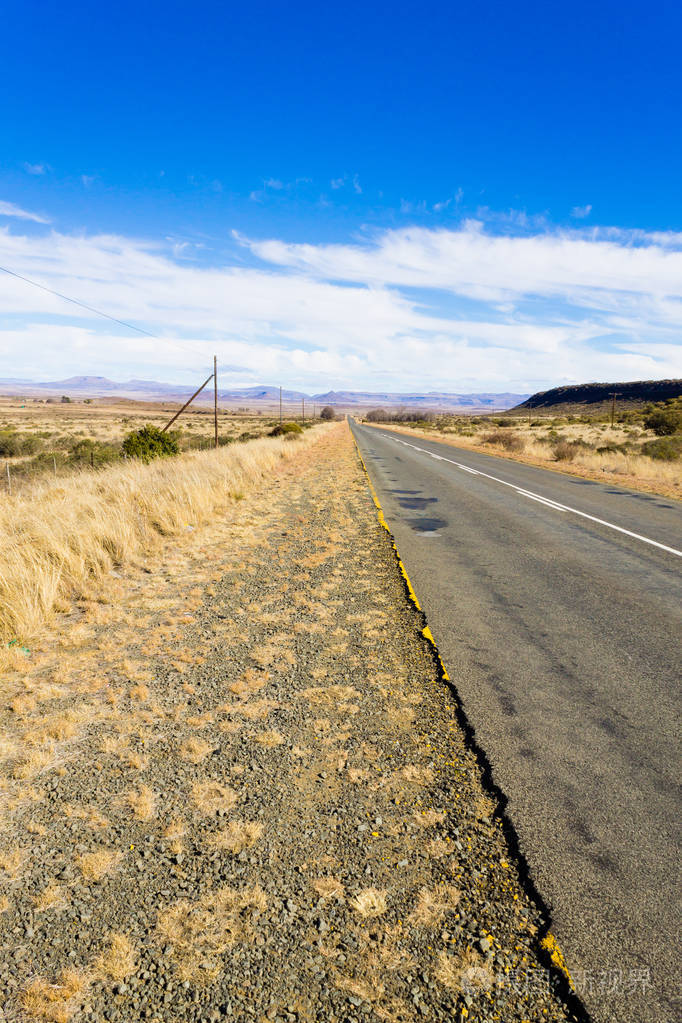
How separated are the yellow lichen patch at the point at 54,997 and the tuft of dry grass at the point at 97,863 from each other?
17.1 inches

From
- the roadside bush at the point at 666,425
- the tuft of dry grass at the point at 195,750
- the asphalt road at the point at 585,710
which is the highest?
the roadside bush at the point at 666,425

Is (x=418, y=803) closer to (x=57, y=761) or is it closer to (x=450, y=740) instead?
(x=450, y=740)

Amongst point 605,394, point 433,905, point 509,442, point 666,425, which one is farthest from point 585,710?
point 605,394

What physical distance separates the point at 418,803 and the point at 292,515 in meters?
8.47

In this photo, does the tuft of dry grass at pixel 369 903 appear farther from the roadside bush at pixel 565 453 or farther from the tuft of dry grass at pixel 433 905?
the roadside bush at pixel 565 453

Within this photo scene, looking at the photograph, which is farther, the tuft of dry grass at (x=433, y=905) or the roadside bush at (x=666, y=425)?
the roadside bush at (x=666, y=425)

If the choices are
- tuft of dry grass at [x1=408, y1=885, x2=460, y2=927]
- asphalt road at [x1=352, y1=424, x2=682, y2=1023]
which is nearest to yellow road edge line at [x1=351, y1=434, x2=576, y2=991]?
asphalt road at [x1=352, y1=424, x2=682, y2=1023]

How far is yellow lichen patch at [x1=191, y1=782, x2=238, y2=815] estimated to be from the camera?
284 cm

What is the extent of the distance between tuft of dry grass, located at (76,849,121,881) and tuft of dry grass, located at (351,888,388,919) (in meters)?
1.10

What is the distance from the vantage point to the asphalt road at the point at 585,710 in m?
2.14

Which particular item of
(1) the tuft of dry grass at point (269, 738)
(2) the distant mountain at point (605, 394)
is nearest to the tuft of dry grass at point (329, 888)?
(1) the tuft of dry grass at point (269, 738)

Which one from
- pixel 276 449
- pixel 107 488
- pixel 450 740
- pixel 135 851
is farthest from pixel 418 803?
pixel 276 449

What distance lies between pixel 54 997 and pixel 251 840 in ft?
3.00

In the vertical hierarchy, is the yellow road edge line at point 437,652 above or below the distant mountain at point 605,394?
below
